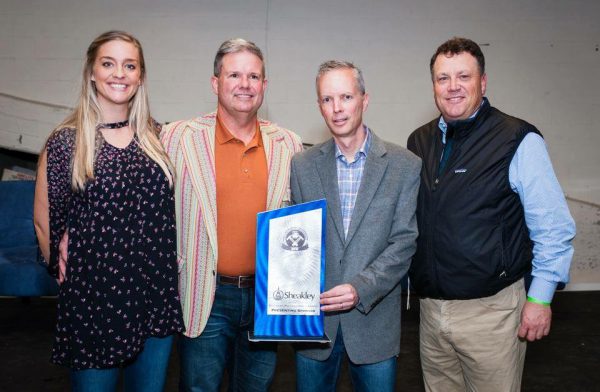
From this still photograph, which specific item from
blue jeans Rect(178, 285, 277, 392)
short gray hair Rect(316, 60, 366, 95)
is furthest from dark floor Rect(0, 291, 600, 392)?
short gray hair Rect(316, 60, 366, 95)

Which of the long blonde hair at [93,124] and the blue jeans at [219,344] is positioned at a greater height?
the long blonde hair at [93,124]

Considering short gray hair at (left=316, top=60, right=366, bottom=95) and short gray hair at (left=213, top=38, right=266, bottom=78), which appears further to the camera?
short gray hair at (left=213, top=38, right=266, bottom=78)

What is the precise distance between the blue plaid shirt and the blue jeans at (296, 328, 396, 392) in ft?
1.34

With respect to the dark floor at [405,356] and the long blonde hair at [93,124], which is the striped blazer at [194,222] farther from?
the dark floor at [405,356]

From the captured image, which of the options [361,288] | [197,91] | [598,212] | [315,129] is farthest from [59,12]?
[598,212]

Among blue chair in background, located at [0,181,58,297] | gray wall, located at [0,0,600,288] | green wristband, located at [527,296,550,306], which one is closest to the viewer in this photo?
green wristband, located at [527,296,550,306]

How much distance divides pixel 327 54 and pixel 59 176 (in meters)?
4.28

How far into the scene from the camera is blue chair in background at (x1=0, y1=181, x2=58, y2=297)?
4.34 meters

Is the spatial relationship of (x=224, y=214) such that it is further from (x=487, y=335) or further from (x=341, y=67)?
(x=487, y=335)

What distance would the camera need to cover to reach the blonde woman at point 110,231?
1744 mm

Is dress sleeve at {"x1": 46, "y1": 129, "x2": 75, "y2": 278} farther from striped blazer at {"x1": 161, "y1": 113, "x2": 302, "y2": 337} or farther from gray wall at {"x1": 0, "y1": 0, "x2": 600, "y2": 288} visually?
gray wall at {"x1": 0, "y1": 0, "x2": 600, "y2": 288}

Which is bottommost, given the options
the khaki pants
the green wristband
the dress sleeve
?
the khaki pants

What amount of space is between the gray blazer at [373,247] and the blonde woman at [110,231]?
51 cm

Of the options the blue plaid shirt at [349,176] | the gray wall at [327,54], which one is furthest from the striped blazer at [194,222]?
the gray wall at [327,54]
